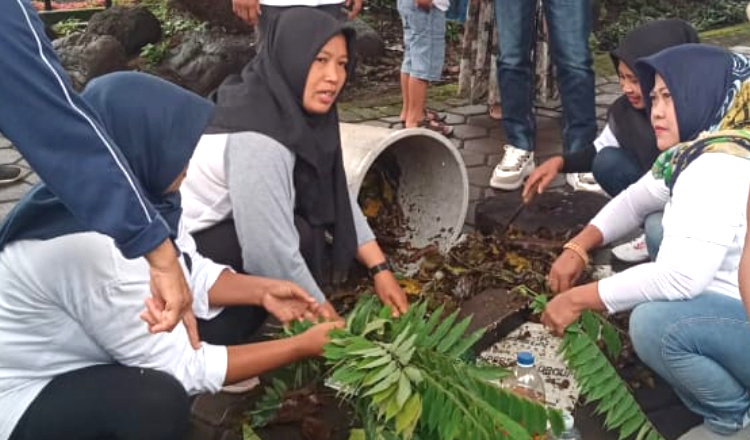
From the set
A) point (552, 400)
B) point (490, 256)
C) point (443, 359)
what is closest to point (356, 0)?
point (490, 256)

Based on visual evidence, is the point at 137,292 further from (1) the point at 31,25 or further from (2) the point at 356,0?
(2) the point at 356,0

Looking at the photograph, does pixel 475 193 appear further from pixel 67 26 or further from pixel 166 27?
pixel 67 26

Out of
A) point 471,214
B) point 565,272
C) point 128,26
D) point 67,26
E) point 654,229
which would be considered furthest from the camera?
point 67,26

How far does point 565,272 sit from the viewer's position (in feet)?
10.8

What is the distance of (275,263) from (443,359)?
81 centimetres

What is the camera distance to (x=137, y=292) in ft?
7.76

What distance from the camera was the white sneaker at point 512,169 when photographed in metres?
4.92

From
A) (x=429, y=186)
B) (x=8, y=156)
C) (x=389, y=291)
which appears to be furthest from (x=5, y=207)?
(x=389, y=291)

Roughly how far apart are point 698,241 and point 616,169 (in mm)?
1339

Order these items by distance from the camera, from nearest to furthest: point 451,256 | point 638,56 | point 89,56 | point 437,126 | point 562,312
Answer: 1. point 562,312
2. point 638,56
3. point 451,256
4. point 437,126
5. point 89,56

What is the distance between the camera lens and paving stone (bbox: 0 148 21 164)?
5500mm

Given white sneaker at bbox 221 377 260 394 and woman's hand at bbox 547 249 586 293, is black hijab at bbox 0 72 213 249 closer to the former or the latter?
white sneaker at bbox 221 377 260 394

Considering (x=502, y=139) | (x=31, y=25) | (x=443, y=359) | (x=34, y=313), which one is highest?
(x=31, y=25)

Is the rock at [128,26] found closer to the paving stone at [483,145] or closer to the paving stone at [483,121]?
the paving stone at [483,121]
